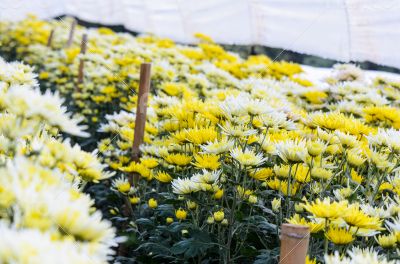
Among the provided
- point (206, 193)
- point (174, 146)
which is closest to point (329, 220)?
point (206, 193)

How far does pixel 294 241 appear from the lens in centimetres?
87

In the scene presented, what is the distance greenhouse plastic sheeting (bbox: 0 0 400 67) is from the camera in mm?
3365

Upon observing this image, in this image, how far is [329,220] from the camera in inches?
42.6

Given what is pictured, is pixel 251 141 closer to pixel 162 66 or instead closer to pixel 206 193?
pixel 206 193

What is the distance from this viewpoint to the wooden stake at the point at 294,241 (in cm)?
86

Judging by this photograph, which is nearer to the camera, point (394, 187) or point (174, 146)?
point (394, 187)

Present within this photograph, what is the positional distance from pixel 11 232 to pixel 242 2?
4.06 meters

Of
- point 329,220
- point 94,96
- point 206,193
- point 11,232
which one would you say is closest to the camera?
point 11,232

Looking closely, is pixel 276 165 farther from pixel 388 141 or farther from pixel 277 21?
pixel 277 21

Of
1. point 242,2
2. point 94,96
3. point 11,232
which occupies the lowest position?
point 94,96

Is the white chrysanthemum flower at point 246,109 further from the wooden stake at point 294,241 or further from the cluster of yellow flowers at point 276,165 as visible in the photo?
the wooden stake at point 294,241

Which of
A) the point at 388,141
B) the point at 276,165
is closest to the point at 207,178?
the point at 276,165

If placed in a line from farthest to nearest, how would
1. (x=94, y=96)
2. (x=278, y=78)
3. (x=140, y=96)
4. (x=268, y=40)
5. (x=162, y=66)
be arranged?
(x=268, y=40) < (x=278, y=78) < (x=94, y=96) < (x=162, y=66) < (x=140, y=96)

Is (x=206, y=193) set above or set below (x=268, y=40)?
below
